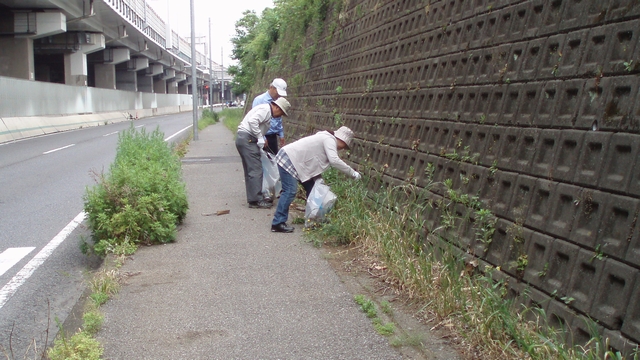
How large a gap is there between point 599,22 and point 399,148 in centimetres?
347

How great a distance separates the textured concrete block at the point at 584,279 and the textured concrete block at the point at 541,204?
46 centimetres

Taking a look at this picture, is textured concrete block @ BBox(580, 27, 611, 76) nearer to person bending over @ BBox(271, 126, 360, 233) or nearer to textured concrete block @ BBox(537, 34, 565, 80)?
textured concrete block @ BBox(537, 34, 565, 80)

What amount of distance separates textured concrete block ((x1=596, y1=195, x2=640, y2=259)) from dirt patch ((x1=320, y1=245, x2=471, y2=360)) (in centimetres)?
107

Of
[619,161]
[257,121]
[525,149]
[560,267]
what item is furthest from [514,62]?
[257,121]

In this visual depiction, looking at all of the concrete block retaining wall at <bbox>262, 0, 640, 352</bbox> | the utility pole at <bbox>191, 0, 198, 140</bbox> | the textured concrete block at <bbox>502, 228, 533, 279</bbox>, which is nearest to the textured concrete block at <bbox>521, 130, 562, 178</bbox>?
the concrete block retaining wall at <bbox>262, 0, 640, 352</bbox>

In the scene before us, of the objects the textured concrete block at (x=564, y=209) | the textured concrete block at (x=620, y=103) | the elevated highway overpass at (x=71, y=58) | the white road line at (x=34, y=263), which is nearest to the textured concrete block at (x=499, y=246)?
the textured concrete block at (x=564, y=209)

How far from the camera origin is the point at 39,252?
7227 mm

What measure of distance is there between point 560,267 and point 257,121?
19.6 ft

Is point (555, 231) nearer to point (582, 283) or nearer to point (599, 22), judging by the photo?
point (582, 283)

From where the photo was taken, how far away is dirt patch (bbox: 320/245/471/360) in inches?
164

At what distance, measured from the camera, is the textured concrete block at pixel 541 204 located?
411cm

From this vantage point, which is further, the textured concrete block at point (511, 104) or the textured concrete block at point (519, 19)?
the textured concrete block at point (519, 19)

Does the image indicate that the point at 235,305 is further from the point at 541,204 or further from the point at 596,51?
the point at 596,51

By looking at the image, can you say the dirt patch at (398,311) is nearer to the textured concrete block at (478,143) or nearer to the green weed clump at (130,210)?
the textured concrete block at (478,143)
